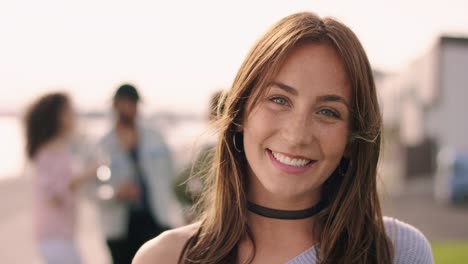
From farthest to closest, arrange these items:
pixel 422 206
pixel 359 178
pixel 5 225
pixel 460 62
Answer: pixel 460 62 → pixel 422 206 → pixel 5 225 → pixel 359 178

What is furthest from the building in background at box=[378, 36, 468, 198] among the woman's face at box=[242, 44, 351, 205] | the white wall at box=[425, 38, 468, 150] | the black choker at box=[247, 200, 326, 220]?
the woman's face at box=[242, 44, 351, 205]

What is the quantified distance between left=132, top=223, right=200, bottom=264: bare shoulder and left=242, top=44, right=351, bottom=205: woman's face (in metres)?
0.28

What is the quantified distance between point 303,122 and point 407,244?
1.54ft

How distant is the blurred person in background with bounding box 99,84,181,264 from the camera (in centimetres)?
459

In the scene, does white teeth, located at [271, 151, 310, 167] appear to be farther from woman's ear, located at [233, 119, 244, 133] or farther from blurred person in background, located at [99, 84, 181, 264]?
blurred person in background, located at [99, 84, 181, 264]

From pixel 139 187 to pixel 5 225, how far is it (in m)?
5.94

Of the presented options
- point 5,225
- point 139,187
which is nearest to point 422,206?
point 5,225

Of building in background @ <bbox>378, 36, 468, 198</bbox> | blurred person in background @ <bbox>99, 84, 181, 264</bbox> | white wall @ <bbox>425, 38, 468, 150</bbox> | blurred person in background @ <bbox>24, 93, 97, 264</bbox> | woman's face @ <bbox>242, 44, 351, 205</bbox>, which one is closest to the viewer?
woman's face @ <bbox>242, 44, 351, 205</bbox>

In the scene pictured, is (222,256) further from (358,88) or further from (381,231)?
(358,88)

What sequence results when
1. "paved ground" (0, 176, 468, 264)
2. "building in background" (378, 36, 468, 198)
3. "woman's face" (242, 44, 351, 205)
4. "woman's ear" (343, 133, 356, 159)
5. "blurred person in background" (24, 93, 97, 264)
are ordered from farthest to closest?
"building in background" (378, 36, 468, 198) < "paved ground" (0, 176, 468, 264) < "blurred person in background" (24, 93, 97, 264) < "woman's ear" (343, 133, 356, 159) < "woman's face" (242, 44, 351, 205)

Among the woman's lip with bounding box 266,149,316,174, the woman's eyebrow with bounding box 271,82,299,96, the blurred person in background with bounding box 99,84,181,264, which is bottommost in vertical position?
the blurred person in background with bounding box 99,84,181,264

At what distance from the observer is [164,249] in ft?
5.71

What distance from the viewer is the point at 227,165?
6.15ft

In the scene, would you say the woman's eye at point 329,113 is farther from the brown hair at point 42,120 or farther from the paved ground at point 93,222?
the paved ground at point 93,222
